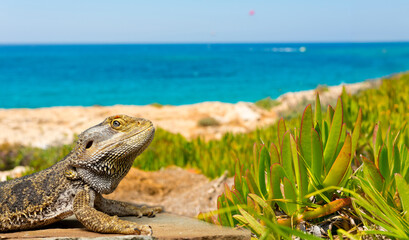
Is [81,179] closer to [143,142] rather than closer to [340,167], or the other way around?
[143,142]

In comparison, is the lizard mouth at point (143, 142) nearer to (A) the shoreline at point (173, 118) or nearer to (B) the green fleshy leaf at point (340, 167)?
(B) the green fleshy leaf at point (340, 167)

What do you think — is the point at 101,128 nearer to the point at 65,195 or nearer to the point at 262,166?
the point at 65,195

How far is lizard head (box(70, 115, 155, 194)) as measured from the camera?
2811mm

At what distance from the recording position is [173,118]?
17.8 metres

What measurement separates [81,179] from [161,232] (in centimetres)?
73

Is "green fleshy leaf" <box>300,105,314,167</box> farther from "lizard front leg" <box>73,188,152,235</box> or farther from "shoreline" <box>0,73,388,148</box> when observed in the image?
"shoreline" <box>0,73,388,148</box>

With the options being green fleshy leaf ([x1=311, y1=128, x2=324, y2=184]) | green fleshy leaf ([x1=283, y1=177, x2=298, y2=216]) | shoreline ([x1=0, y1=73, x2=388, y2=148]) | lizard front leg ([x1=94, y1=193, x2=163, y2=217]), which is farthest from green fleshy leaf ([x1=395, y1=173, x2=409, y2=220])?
shoreline ([x1=0, y1=73, x2=388, y2=148])

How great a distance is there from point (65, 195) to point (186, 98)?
104 ft

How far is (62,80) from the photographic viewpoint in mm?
49406

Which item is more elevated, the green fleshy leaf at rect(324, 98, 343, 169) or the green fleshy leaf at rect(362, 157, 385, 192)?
the green fleshy leaf at rect(324, 98, 343, 169)

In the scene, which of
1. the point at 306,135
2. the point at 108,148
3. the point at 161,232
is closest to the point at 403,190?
the point at 306,135

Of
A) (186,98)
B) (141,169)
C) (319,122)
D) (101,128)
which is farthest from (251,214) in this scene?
(186,98)

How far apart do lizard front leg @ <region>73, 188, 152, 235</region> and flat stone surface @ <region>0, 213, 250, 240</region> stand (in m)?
0.04

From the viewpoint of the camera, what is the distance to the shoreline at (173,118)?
1358 centimetres
